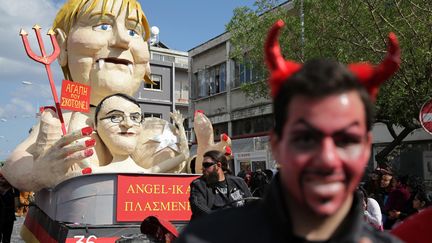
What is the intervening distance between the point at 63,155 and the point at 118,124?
0.89 m

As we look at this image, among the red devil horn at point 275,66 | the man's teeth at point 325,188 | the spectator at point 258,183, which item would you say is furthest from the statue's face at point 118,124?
the man's teeth at point 325,188

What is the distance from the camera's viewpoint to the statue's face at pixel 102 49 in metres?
6.64

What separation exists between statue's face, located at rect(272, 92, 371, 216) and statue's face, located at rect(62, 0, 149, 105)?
5815 mm

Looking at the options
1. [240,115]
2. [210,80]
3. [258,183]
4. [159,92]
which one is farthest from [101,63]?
[159,92]

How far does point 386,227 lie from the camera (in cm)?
588

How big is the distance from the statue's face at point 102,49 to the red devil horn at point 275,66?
564 cm

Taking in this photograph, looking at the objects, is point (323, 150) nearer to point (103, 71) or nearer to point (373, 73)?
point (373, 73)

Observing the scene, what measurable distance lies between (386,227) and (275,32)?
17.1 feet

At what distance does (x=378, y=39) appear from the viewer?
30.3 feet

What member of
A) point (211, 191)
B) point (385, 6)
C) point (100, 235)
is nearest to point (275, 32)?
point (211, 191)

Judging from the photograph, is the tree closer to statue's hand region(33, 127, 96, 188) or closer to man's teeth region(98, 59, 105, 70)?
man's teeth region(98, 59, 105, 70)

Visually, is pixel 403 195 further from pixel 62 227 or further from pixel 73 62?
pixel 73 62

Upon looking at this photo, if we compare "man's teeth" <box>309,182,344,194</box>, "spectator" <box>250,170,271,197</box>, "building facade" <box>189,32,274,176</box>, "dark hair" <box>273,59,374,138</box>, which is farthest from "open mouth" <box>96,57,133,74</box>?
"building facade" <box>189,32,274,176</box>

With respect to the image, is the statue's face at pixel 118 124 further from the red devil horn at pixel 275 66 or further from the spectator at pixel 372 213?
the red devil horn at pixel 275 66
